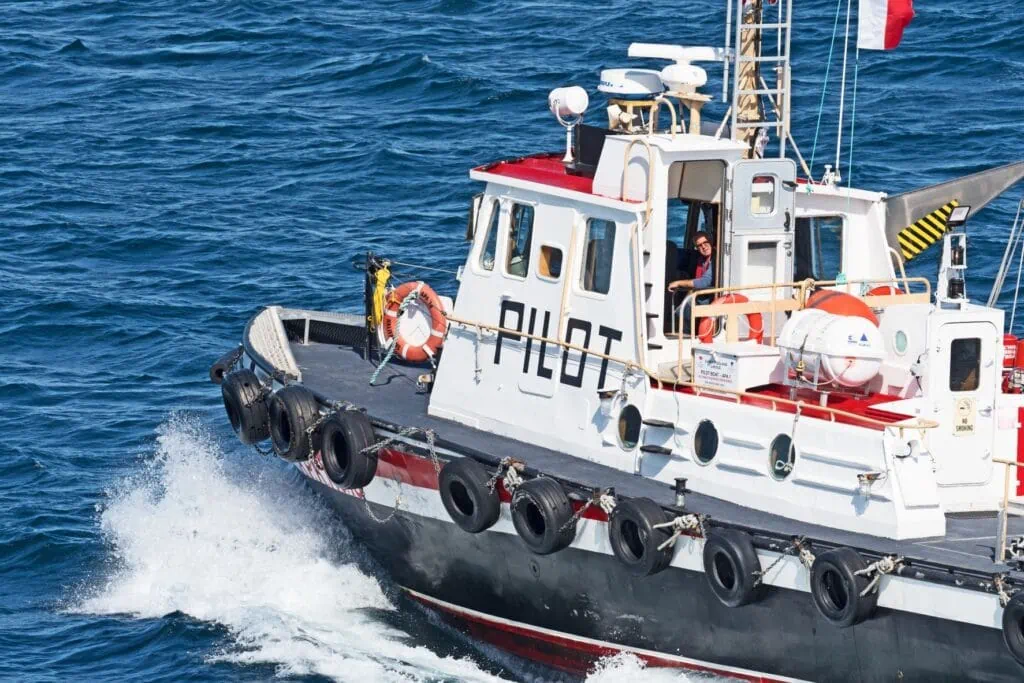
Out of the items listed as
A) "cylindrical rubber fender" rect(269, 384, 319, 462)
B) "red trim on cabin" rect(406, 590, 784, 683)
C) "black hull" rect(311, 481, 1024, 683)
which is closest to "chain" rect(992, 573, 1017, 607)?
"black hull" rect(311, 481, 1024, 683)

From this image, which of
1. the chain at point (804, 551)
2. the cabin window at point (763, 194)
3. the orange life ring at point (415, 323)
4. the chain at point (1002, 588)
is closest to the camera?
the chain at point (1002, 588)

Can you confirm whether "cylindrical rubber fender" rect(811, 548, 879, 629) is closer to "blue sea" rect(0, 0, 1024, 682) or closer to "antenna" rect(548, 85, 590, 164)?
"blue sea" rect(0, 0, 1024, 682)

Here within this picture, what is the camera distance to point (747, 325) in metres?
14.9

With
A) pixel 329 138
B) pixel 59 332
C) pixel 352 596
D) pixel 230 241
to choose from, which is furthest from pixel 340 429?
pixel 329 138

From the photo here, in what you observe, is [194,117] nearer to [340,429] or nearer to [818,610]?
[340,429]

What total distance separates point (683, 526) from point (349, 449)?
12.3 feet

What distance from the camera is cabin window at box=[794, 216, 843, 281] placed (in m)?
16.0

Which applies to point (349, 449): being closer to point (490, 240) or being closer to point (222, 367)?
point (490, 240)

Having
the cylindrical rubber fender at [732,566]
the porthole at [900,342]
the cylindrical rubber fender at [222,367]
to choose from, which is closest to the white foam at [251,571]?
the cylindrical rubber fender at [222,367]

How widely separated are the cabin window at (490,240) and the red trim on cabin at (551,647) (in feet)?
10.7

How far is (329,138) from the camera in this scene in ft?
98.5

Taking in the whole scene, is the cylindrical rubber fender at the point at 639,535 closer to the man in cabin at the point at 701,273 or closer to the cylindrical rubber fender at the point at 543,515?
the cylindrical rubber fender at the point at 543,515

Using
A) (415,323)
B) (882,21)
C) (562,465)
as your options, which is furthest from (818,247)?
(415,323)

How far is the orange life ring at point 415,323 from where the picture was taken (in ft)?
57.6
